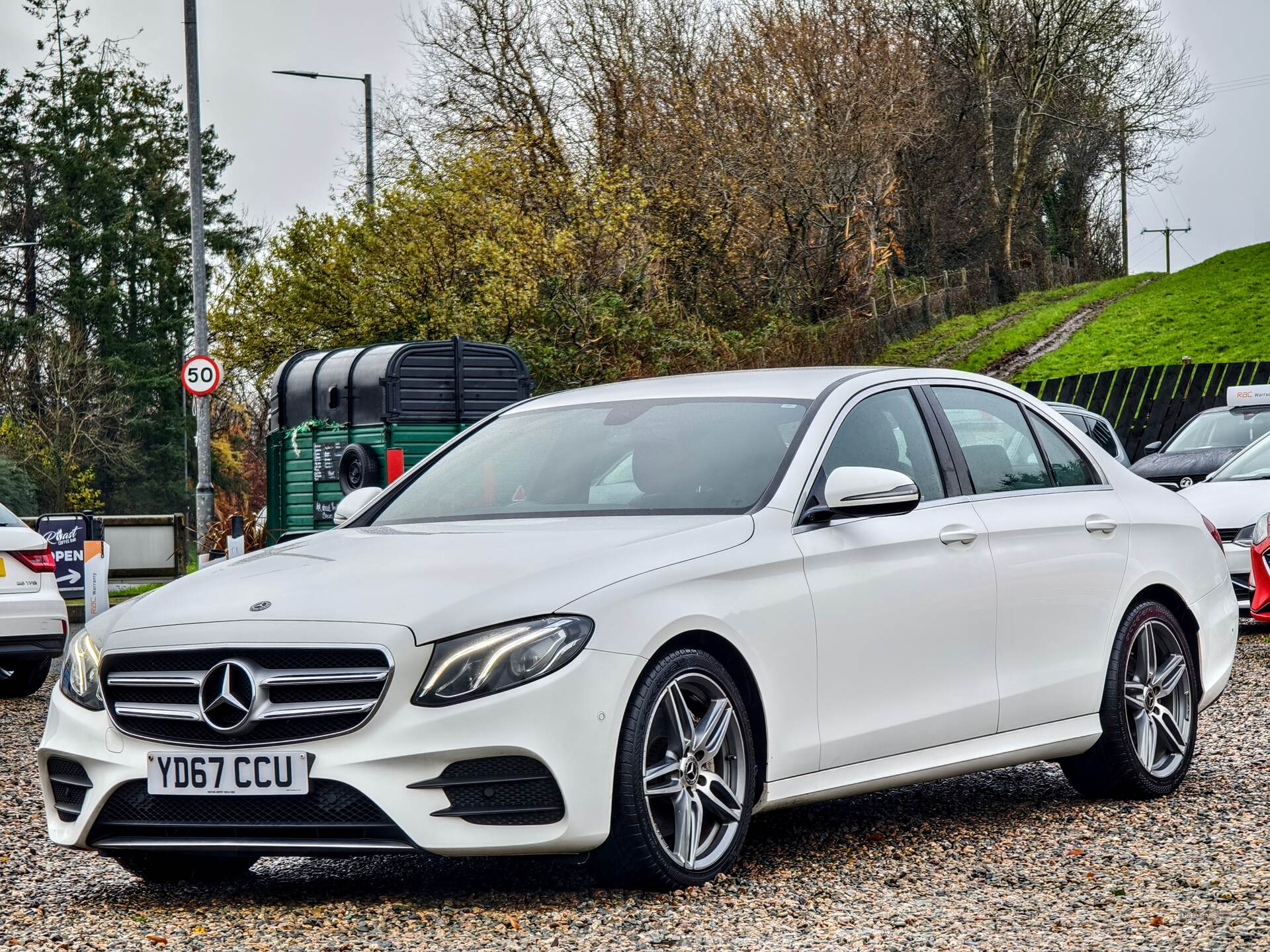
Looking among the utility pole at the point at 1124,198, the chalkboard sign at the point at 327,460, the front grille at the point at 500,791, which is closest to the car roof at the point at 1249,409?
the chalkboard sign at the point at 327,460

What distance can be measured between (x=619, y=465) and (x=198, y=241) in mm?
20172

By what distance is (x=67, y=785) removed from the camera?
5078mm

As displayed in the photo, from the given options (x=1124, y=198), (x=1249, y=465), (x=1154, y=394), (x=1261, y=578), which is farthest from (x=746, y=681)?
(x=1124, y=198)

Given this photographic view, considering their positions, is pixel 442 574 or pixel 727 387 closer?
pixel 442 574

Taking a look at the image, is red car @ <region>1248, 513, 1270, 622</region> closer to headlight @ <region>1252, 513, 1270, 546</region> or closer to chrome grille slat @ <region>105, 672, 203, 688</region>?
headlight @ <region>1252, 513, 1270, 546</region>

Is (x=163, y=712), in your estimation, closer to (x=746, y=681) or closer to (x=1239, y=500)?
(x=746, y=681)

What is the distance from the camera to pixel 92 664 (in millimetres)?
5094

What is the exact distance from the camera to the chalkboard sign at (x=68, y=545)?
699 inches

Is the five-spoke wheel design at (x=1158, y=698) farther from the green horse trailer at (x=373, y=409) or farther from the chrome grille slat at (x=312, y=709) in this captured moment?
the green horse trailer at (x=373, y=409)

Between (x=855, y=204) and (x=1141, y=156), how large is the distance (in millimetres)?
19380

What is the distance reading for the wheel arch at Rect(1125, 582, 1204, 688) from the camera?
7027mm

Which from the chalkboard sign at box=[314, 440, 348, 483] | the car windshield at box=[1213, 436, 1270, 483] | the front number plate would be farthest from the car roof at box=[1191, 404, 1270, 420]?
the front number plate

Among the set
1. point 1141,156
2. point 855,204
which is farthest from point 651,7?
point 1141,156

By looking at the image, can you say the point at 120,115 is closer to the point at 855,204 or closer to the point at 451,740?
the point at 855,204
